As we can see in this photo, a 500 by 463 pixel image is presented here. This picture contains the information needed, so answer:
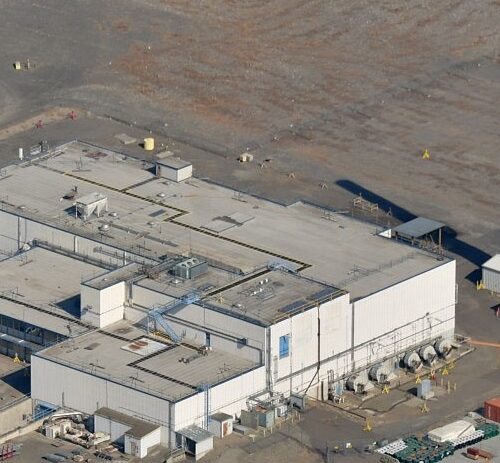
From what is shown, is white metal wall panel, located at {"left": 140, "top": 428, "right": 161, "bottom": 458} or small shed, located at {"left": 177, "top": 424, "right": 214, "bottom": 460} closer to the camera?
white metal wall panel, located at {"left": 140, "top": 428, "right": 161, "bottom": 458}

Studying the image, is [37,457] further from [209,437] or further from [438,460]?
[438,460]

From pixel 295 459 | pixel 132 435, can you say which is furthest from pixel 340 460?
pixel 132 435

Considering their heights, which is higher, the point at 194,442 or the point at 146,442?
the point at 194,442

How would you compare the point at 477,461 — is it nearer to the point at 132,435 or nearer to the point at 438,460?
the point at 438,460

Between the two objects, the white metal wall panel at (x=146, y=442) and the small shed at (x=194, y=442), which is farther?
the small shed at (x=194, y=442)

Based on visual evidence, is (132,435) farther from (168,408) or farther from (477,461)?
(477,461)

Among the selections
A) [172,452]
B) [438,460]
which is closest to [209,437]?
A: [172,452]

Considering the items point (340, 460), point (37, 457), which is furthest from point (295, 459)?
point (37, 457)

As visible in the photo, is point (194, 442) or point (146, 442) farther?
point (146, 442)
